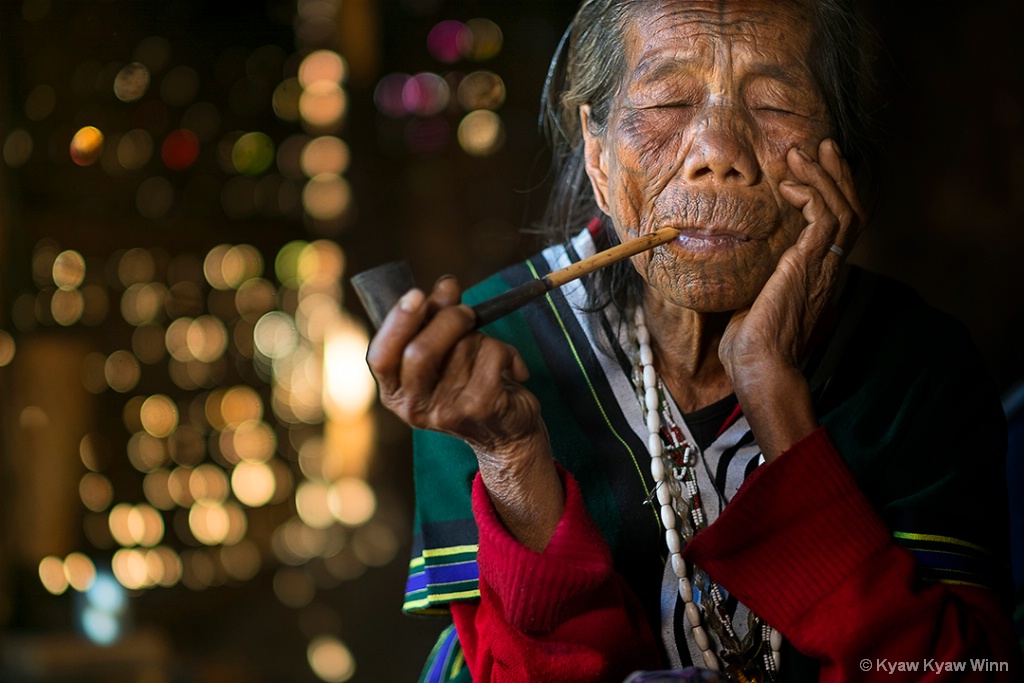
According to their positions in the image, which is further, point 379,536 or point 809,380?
point 379,536

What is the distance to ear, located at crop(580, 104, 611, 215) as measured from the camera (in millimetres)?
1310

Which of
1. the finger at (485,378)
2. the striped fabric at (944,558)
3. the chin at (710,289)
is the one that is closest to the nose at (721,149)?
the chin at (710,289)

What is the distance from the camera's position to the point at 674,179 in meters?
1.19

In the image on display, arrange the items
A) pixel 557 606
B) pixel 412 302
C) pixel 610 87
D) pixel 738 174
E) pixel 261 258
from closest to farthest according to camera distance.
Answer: pixel 412 302 < pixel 557 606 < pixel 738 174 < pixel 610 87 < pixel 261 258

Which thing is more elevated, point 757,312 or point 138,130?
point 138,130

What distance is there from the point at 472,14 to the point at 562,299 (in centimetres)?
196

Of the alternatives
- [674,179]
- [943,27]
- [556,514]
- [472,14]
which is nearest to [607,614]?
[556,514]

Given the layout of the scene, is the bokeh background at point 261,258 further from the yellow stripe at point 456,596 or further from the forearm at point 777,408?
the yellow stripe at point 456,596

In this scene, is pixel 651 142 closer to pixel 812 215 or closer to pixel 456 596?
pixel 812 215

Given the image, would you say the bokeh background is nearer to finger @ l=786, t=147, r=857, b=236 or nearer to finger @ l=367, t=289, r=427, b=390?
finger @ l=786, t=147, r=857, b=236

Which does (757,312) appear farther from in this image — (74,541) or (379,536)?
(379,536)

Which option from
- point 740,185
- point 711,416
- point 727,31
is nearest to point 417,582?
point 711,416

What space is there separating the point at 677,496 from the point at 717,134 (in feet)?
1.41

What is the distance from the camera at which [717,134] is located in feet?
3.81
